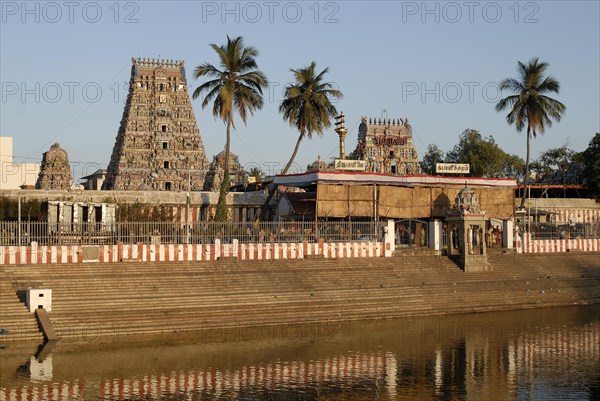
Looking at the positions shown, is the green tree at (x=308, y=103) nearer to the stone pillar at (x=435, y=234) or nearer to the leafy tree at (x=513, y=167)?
the stone pillar at (x=435, y=234)

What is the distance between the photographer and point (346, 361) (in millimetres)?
28391

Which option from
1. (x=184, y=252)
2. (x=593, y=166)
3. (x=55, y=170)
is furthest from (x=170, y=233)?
(x=593, y=166)

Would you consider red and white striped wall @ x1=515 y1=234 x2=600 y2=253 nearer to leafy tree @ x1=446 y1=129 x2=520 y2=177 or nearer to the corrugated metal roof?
the corrugated metal roof

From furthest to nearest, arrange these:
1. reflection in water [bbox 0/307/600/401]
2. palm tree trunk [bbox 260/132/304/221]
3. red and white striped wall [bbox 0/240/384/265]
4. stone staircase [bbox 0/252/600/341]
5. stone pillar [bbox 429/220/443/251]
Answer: palm tree trunk [bbox 260/132/304/221], stone pillar [bbox 429/220/443/251], red and white striped wall [bbox 0/240/384/265], stone staircase [bbox 0/252/600/341], reflection in water [bbox 0/307/600/401]

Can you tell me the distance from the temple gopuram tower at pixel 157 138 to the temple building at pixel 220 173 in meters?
0.64

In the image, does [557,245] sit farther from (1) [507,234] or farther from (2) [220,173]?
(2) [220,173]

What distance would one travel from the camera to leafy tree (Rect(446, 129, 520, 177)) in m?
92.2

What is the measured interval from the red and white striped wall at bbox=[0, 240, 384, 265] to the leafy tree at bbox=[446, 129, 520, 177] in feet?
161

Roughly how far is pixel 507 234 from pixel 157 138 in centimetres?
3333

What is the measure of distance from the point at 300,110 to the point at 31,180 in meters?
43.9

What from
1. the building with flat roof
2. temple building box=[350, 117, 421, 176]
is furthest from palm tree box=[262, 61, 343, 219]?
the building with flat roof

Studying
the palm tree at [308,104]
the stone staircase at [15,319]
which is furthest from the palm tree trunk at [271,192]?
the stone staircase at [15,319]

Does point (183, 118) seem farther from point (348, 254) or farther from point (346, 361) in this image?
point (346, 361)

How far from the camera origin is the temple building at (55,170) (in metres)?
68.5
